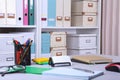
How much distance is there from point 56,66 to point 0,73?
0.33 m

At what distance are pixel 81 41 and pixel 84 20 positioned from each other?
25cm

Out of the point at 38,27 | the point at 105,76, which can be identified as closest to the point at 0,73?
the point at 105,76

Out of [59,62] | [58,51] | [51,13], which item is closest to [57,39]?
[58,51]

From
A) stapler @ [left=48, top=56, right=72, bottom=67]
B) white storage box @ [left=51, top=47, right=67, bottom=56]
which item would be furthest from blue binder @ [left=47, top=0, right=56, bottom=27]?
stapler @ [left=48, top=56, right=72, bottom=67]

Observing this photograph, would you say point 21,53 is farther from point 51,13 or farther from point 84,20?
point 84,20

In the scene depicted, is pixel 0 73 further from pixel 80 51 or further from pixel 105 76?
pixel 80 51

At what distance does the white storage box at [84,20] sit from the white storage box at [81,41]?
136mm

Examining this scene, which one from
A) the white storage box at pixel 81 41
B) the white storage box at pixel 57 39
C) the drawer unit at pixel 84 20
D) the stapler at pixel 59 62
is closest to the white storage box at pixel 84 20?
the drawer unit at pixel 84 20

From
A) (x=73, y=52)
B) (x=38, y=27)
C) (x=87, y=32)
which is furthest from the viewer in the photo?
(x=87, y=32)

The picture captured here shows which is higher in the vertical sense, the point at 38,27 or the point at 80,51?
the point at 38,27

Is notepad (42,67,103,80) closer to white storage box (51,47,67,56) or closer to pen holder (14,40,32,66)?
pen holder (14,40,32,66)

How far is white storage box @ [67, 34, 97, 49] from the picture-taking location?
2680mm

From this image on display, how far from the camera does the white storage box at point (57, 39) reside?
2502 millimetres

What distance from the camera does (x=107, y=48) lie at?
2.89 meters
